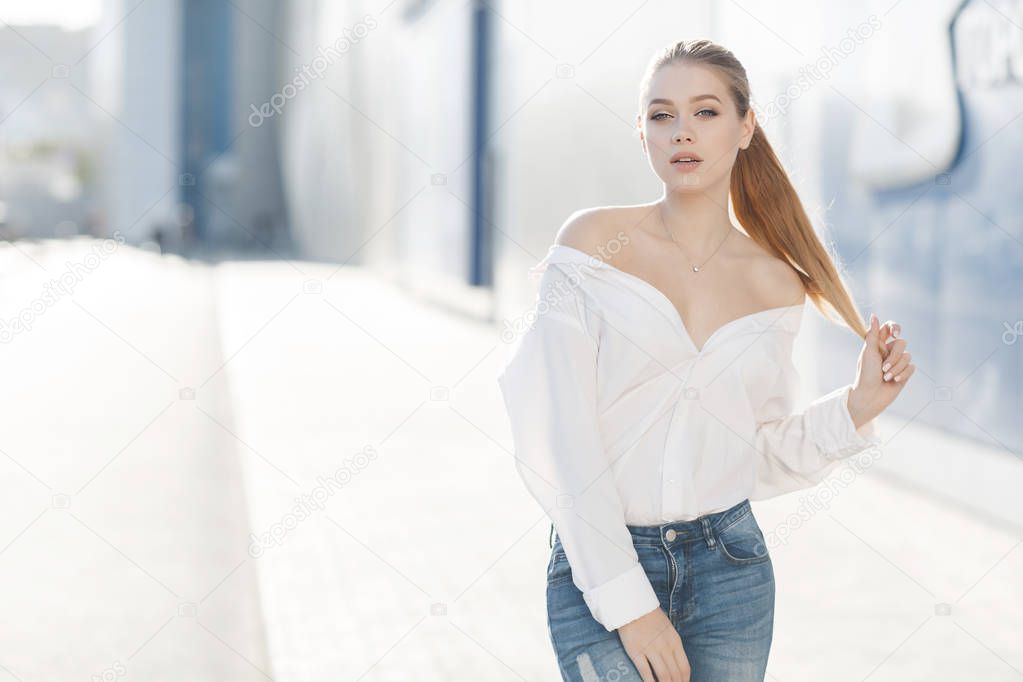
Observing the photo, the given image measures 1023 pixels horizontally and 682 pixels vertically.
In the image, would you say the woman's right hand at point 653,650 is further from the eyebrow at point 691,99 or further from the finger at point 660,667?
the eyebrow at point 691,99

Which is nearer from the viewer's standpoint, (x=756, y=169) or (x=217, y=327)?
(x=756, y=169)

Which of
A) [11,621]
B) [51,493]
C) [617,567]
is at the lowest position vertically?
[51,493]

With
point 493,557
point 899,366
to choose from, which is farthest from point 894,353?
point 493,557

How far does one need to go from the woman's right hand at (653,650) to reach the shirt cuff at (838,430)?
452mm

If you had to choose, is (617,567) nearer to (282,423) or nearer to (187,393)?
(282,423)

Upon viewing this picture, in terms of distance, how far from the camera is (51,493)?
24.1 feet

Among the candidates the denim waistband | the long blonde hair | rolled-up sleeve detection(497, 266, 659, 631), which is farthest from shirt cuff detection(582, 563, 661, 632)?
the long blonde hair

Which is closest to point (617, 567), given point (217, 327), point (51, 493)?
point (51, 493)

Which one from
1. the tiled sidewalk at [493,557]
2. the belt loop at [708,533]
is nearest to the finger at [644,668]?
the belt loop at [708,533]

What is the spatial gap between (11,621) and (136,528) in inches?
60.1

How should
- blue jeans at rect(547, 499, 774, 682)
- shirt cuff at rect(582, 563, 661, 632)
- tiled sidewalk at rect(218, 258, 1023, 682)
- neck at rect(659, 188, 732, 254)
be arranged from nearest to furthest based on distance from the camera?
1. shirt cuff at rect(582, 563, 661, 632)
2. blue jeans at rect(547, 499, 774, 682)
3. neck at rect(659, 188, 732, 254)
4. tiled sidewalk at rect(218, 258, 1023, 682)

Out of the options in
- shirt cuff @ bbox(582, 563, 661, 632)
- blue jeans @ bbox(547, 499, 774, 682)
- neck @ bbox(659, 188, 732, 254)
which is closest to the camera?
shirt cuff @ bbox(582, 563, 661, 632)

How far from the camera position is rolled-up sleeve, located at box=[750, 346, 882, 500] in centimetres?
210

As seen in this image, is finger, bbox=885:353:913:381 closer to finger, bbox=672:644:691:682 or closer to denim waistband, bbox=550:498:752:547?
denim waistband, bbox=550:498:752:547
